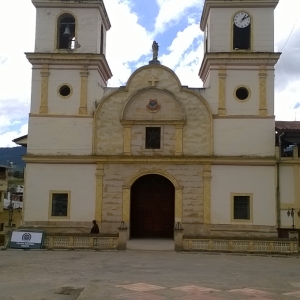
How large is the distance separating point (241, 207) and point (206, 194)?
1.94m

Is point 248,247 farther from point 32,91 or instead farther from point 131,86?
point 32,91

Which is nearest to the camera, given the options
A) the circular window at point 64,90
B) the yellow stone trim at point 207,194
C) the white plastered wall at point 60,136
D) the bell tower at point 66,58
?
the yellow stone trim at point 207,194

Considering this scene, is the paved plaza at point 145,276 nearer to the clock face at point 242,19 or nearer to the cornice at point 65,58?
the cornice at point 65,58

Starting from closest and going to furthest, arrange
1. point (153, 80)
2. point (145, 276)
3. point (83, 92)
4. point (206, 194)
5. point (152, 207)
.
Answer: point (145, 276), point (206, 194), point (153, 80), point (83, 92), point (152, 207)

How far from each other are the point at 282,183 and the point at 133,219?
7.96m

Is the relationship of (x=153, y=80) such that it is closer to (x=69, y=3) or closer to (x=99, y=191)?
(x=69, y=3)

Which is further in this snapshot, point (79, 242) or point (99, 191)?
point (99, 191)

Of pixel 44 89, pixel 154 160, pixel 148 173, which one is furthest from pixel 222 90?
pixel 44 89

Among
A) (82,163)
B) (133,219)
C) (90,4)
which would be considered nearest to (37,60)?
(90,4)

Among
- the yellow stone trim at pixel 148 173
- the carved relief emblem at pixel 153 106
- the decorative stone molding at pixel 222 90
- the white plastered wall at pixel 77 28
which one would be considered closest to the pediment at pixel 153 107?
the carved relief emblem at pixel 153 106

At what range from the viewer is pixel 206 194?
80.6 ft

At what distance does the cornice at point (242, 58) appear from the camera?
25.4 m

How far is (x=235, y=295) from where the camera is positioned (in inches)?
416

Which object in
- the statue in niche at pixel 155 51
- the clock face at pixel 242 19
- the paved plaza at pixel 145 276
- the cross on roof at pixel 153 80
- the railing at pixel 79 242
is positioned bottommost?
the paved plaza at pixel 145 276
